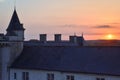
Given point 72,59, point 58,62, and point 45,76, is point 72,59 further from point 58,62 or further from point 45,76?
point 45,76

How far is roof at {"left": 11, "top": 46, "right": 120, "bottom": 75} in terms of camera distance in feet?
115

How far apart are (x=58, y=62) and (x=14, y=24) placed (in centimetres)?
1883

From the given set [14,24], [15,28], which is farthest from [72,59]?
[14,24]

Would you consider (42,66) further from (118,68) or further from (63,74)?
(118,68)

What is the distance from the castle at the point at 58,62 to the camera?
35062mm

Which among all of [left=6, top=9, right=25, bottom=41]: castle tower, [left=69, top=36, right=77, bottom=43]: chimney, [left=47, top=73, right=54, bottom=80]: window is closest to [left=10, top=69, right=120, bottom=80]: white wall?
[left=47, top=73, right=54, bottom=80]: window

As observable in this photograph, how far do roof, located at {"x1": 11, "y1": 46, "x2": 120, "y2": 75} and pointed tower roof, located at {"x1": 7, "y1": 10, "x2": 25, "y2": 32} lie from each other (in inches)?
428

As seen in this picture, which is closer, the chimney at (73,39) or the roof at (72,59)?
the roof at (72,59)

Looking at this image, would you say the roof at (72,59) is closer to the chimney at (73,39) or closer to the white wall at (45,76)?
the white wall at (45,76)

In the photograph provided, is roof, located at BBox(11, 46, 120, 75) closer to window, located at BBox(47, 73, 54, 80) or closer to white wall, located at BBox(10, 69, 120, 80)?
white wall, located at BBox(10, 69, 120, 80)

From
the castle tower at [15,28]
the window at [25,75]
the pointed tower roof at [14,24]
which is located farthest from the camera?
the pointed tower roof at [14,24]

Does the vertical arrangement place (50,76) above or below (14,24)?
below

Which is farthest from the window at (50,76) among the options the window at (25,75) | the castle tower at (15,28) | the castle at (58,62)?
the castle tower at (15,28)

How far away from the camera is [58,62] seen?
39.2 m
